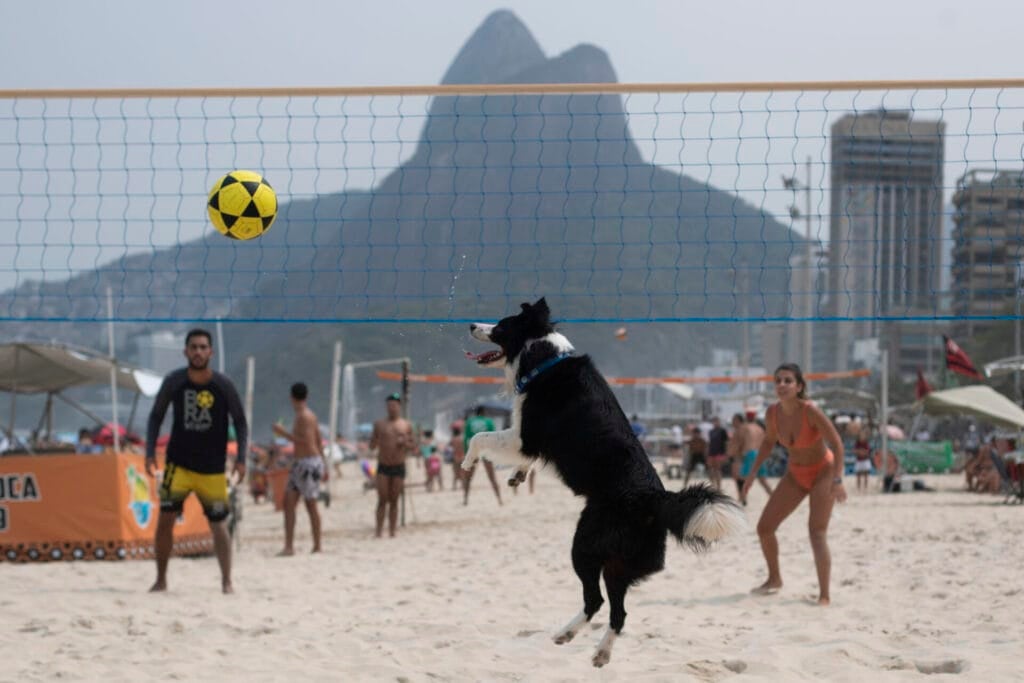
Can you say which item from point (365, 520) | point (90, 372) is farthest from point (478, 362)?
point (365, 520)

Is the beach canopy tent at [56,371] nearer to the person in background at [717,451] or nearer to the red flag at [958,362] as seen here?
the person in background at [717,451]

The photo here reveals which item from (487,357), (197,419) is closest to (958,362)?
(197,419)

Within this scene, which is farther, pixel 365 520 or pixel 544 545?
pixel 365 520

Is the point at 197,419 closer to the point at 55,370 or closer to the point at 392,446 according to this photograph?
the point at 392,446

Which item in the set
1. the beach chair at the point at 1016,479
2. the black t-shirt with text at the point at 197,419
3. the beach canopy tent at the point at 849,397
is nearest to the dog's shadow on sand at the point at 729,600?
the black t-shirt with text at the point at 197,419

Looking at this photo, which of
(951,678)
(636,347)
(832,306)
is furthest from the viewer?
(636,347)

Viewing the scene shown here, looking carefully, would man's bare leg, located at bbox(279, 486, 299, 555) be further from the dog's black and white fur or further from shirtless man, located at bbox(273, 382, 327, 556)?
the dog's black and white fur

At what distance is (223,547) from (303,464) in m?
3.10

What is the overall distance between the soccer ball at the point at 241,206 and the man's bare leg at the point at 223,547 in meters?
2.51

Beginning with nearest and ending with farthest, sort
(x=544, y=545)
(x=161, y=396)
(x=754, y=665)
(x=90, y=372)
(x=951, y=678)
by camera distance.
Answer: (x=951, y=678) < (x=754, y=665) < (x=161, y=396) < (x=544, y=545) < (x=90, y=372)

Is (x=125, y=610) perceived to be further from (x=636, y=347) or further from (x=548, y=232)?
(x=636, y=347)

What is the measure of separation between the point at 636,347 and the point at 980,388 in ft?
366

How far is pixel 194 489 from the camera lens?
7.66 m

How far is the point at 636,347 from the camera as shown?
132 meters
